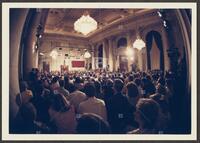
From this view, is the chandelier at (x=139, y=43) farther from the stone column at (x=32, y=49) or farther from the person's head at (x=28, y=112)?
the person's head at (x=28, y=112)

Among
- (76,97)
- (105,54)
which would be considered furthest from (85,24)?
(76,97)

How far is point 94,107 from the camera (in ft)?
10.8

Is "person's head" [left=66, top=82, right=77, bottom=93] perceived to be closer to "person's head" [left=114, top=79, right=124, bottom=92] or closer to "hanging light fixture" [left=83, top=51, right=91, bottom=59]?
"hanging light fixture" [left=83, top=51, right=91, bottom=59]

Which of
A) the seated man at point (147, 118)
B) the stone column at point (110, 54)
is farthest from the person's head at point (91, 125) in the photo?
the stone column at point (110, 54)

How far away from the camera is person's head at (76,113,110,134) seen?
265 cm

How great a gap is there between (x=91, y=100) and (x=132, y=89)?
0.56 m

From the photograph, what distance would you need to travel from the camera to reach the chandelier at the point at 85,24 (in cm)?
346

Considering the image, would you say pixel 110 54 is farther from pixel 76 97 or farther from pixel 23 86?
pixel 23 86

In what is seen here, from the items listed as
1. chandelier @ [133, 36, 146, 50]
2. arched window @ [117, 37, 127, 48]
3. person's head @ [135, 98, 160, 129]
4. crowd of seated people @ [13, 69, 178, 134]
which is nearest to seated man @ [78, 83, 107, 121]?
crowd of seated people @ [13, 69, 178, 134]

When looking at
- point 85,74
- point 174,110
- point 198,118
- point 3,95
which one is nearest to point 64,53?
point 85,74

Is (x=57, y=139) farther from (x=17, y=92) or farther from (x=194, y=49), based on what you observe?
(x=194, y=49)

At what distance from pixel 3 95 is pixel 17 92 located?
0.18 m

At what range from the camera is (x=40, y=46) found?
348cm

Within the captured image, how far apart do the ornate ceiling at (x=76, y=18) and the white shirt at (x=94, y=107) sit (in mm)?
905
